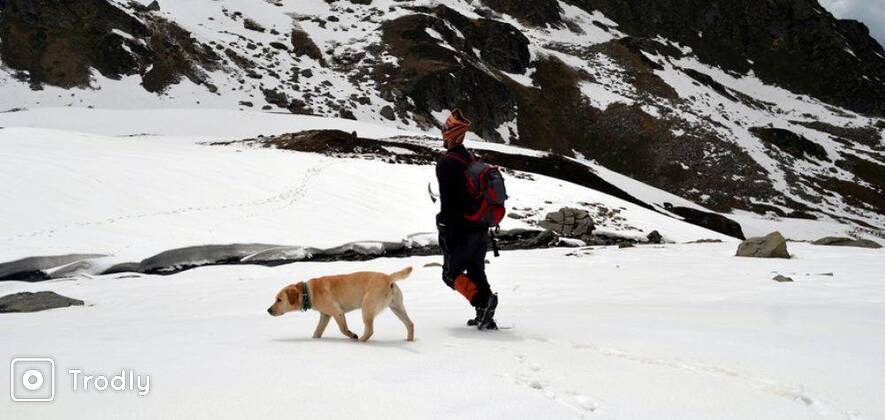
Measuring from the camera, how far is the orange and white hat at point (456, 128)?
612 cm

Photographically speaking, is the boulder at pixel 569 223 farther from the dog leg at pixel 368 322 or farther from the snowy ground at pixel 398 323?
the dog leg at pixel 368 322

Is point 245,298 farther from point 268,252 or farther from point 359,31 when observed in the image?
point 359,31

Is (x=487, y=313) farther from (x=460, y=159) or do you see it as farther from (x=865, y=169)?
(x=865, y=169)

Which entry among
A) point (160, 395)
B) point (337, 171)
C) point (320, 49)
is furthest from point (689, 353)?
point (320, 49)

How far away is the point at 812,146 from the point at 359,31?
67124mm

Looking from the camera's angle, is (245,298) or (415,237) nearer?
(245,298)

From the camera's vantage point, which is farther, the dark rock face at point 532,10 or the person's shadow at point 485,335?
the dark rock face at point 532,10

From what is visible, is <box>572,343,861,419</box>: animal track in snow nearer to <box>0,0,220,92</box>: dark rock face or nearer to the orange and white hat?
the orange and white hat

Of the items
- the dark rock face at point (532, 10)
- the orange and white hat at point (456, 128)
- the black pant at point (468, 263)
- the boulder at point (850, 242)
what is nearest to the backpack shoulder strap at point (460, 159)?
the orange and white hat at point (456, 128)

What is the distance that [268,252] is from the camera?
15.7 meters

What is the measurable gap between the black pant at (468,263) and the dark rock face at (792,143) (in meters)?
82.6

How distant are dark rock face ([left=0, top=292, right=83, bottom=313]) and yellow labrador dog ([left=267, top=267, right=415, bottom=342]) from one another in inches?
220

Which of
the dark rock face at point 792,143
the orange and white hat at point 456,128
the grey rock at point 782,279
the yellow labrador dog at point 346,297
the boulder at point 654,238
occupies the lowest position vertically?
the boulder at point 654,238

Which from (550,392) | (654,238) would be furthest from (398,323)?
(654,238)
